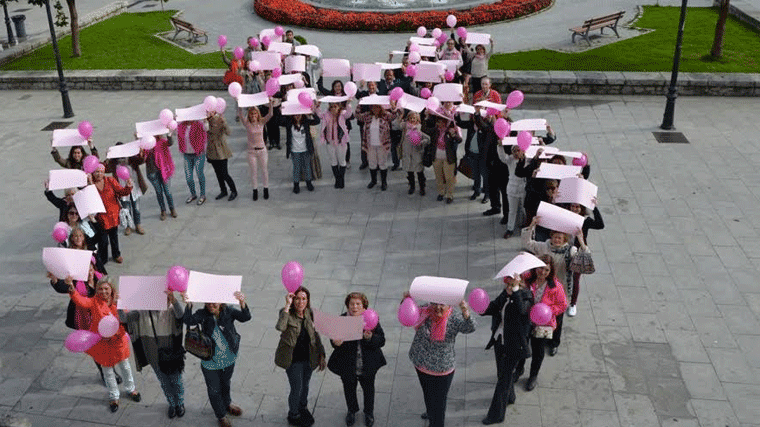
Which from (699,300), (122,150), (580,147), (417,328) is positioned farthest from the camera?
(580,147)

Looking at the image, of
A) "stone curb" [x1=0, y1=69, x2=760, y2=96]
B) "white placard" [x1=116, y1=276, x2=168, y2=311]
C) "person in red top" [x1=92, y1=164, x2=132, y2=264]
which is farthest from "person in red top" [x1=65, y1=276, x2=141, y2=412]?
"stone curb" [x1=0, y1=69, x2=760, y2=96]

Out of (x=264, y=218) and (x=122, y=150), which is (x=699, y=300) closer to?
(x=264, y=218)

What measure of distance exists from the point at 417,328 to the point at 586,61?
13.3m

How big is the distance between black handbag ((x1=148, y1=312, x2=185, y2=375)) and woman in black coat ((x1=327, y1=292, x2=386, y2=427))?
141cm

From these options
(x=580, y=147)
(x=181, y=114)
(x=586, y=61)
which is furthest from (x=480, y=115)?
(x=586, y=61)

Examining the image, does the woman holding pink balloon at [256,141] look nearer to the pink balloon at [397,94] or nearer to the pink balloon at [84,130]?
the pink balloon at [397,94]

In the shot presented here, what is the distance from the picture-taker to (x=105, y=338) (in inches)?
273

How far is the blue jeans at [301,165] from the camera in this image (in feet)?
38.9

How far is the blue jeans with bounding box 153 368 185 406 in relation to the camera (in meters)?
6.91

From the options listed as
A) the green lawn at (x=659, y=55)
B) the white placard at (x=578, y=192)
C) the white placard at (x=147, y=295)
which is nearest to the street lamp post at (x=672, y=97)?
the green lawn at (x=659, y=55)

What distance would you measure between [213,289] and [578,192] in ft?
13.6

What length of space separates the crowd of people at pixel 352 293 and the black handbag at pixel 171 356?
0.01 metres

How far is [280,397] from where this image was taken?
7520 mm

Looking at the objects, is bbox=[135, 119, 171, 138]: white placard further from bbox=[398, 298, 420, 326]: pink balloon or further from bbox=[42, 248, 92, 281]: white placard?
bbox=[398, 298, 420, 326]: pink balloon
